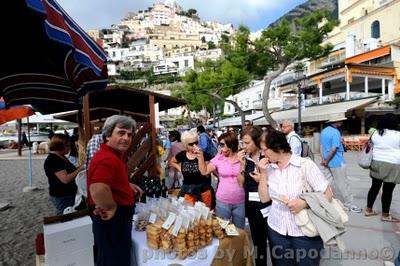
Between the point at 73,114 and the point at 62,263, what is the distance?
740 cm

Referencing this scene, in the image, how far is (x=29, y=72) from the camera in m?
4.55

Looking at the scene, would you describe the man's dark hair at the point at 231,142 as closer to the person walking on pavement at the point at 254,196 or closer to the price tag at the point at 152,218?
the person walking on pavement at the point at 254,196

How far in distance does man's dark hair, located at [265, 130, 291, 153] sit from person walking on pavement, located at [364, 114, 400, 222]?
3.41m

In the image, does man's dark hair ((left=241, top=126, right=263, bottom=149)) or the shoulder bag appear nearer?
man's dark hair ((left=241, top=126, right=263, bottom=149))

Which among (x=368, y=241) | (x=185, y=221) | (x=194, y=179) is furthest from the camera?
(x=368, y=241)

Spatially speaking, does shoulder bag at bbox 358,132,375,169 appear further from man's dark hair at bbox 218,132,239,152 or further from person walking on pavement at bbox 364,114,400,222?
man's dark hair at bbox 218,132,239,152

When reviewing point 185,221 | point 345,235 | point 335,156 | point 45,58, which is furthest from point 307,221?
point 335,156

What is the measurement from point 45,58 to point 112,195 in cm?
241

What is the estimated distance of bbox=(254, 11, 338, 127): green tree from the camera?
21.3 metres

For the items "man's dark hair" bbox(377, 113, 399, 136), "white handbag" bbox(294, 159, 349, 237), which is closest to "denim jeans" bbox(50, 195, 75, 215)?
"white handbag" bbox(294, 159, 349, 237)

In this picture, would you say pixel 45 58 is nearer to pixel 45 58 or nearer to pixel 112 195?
pixel 45 58

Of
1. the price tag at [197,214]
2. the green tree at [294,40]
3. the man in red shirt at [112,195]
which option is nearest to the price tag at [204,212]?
the price tag at [197,214]

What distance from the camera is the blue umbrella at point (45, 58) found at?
2.20 m

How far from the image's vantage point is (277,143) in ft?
9.11
